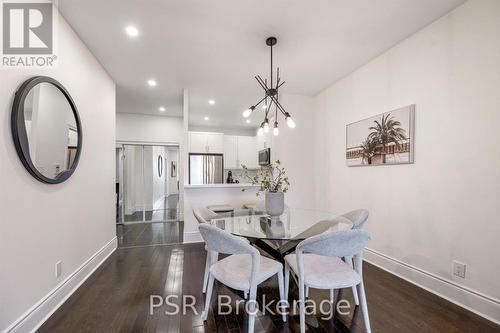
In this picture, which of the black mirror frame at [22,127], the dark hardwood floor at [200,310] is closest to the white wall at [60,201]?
the black mirror frame at [22,127]

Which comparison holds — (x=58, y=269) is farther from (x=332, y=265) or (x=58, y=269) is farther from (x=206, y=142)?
(x=206, y=142)

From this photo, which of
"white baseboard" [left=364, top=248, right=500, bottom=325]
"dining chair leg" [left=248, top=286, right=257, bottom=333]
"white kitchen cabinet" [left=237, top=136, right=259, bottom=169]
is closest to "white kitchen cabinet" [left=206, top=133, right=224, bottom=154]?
"white kitchen cabinet" [left=237, top=136, right=259, bottom=169]

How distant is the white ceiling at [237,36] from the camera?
77.3 inches

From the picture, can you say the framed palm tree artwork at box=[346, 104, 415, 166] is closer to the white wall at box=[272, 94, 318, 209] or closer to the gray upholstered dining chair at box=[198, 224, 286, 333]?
the white wall at box=[272, 94, 318, 209]

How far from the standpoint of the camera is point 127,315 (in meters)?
1.85

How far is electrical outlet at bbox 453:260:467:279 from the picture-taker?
197cm

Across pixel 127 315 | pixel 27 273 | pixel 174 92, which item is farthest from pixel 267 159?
pixel 27 273

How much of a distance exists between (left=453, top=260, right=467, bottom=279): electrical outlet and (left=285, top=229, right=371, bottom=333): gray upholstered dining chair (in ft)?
3.68

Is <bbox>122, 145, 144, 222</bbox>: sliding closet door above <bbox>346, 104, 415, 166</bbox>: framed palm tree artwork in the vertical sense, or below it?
below

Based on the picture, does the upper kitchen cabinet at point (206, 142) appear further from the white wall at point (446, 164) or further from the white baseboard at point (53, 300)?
the white wall at point (446, 164)

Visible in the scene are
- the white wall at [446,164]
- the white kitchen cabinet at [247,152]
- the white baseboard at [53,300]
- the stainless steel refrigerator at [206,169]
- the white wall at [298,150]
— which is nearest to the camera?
the white baseboard at [53,300]

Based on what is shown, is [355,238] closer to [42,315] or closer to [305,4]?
[305,4]

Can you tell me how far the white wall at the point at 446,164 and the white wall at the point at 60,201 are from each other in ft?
11.7

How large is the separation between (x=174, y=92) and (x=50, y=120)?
7.45 ft
